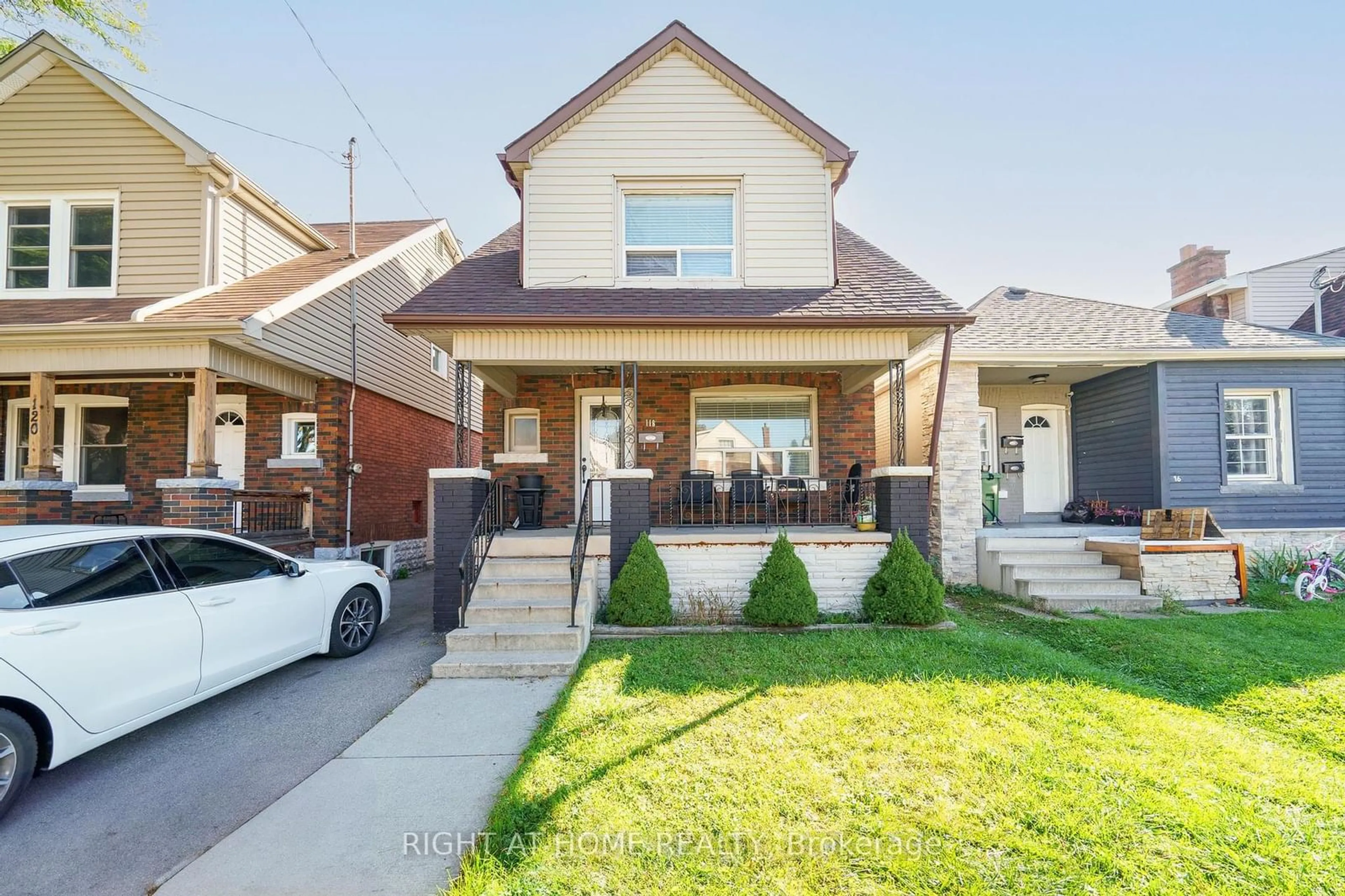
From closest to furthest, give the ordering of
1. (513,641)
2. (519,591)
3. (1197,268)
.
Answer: (513,641) < (519,591) < (1197,268)

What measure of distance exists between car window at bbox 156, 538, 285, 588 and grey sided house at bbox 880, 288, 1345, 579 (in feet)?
27.3

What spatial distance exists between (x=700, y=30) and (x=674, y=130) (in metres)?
1.46

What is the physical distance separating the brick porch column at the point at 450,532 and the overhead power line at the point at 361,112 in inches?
301

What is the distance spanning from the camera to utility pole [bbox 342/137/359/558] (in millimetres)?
9961

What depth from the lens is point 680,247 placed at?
8250 mm

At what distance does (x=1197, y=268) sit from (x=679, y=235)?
43.9ft

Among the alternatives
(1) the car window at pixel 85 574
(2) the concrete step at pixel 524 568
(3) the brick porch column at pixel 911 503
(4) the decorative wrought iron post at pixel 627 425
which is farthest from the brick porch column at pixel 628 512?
(1) the car window at pixel 85 574

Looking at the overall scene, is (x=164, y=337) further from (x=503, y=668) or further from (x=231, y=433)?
(x=503, y=668)

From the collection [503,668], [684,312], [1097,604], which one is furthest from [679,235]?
[1097,604]

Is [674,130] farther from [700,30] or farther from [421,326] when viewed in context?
[421,326]

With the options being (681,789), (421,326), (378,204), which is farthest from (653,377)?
(378,204)

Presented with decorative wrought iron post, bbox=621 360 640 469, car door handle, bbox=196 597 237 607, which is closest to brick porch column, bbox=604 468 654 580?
decorative wrought iron post, bbox=621 360 640 469

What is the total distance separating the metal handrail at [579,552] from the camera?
19.8ft

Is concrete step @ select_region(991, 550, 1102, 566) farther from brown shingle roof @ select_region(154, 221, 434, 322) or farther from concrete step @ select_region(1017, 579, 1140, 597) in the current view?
brown shingle roof @ select_region(154, 221, 434, 322)
